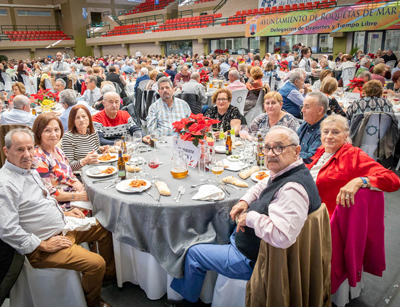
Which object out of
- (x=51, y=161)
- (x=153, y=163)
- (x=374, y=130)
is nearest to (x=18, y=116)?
(x=51, y=161)

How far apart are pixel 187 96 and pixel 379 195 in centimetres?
368

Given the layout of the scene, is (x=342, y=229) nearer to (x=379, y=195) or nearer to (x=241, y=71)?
(x=379, y=195)

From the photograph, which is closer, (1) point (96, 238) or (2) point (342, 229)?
(2) point (342, 229)

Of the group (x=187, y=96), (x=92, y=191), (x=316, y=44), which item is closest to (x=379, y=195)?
(x=92, y=191)

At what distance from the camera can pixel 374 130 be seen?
11.8ft

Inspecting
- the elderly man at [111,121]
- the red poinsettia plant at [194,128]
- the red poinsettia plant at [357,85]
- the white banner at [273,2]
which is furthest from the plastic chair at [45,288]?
the white banner at [273,2]

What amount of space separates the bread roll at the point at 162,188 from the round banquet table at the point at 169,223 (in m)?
0.03

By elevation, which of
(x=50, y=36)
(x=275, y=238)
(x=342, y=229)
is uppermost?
(x=50, y=36)

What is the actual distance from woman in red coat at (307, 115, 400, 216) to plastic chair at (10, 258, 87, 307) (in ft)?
5.33

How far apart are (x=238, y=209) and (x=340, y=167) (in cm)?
73

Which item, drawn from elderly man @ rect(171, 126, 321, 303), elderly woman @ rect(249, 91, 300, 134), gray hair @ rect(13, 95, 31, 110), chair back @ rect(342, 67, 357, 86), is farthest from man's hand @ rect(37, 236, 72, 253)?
→ chair back @ rect(342, 67, 357, 86)

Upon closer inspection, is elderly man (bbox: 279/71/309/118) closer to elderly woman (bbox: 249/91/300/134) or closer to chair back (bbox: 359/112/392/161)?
chair back (bbox: 359/112/392/161)

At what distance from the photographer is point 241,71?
8000mm

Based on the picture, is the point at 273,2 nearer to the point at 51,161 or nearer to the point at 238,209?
the point at 51,161
